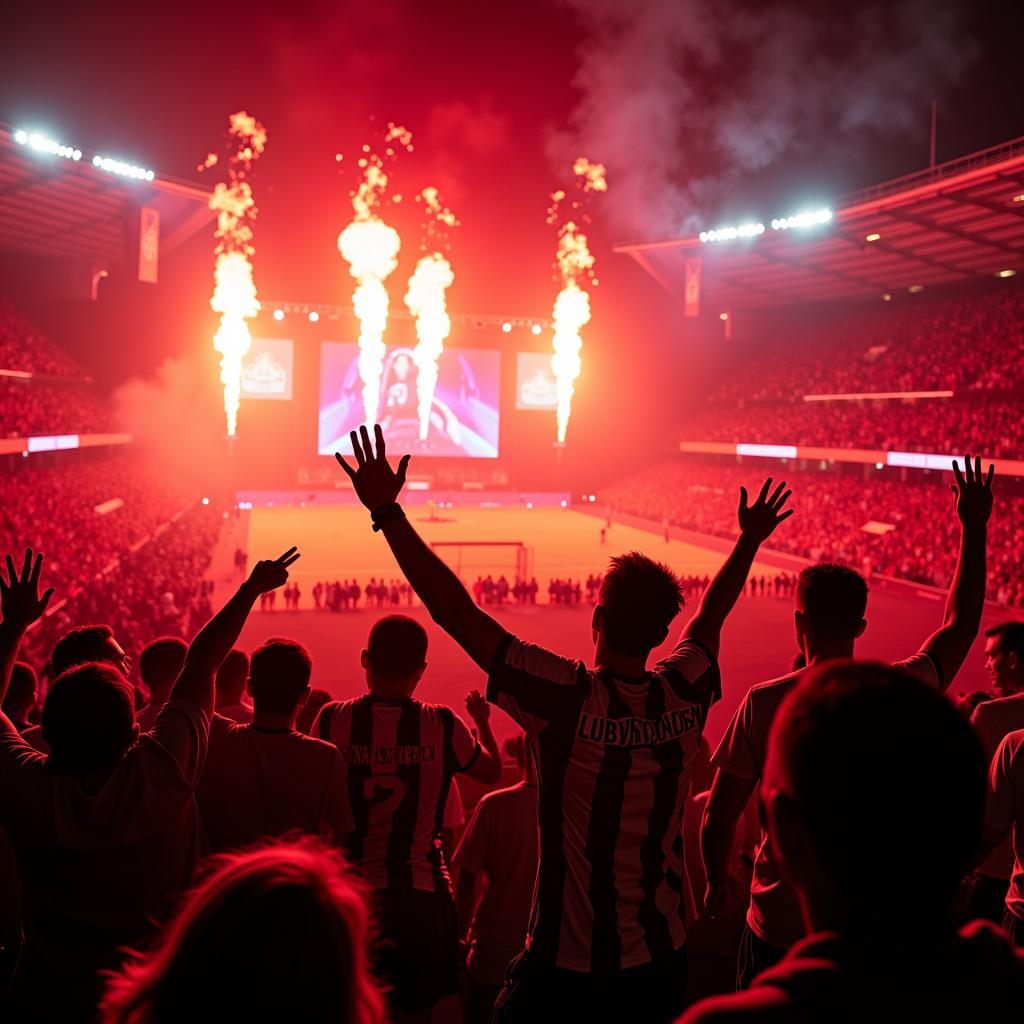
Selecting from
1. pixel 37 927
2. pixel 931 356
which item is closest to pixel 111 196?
pixel 931 356

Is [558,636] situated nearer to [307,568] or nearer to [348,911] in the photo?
[307,568]

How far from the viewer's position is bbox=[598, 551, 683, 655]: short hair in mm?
2869

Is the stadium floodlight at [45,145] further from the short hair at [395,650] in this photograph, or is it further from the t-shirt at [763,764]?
the t-shirt at [763,764]

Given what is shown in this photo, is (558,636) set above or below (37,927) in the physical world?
below

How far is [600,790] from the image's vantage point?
2781mm

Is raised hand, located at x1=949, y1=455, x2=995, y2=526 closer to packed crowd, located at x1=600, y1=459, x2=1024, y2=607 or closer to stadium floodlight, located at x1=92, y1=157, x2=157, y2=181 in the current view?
packed crowd, located at x1=600, y1=459, x2=1024, y2=607

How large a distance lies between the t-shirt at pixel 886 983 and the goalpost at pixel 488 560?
2809 cm

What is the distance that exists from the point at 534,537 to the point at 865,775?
41039 millimetres

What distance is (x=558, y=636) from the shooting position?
23.8 m

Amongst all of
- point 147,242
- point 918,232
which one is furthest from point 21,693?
point 918,232

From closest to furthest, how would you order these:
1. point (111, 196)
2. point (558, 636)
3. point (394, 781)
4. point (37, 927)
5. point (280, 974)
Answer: point (280, 974) → point (37, 927) → point (394, 781) → point (558, 636) → point (111, 196)

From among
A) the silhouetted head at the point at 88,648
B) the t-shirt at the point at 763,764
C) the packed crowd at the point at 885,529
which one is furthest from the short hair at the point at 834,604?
the packed crowd at the point at 885,529

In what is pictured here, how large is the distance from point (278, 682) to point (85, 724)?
3.39 feet

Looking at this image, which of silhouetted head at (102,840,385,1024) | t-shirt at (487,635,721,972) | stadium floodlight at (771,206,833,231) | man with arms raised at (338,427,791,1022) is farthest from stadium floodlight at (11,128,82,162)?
silhouetted head at (102,840,385,1024)
